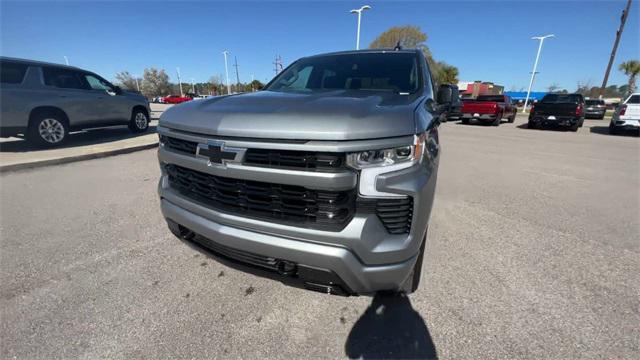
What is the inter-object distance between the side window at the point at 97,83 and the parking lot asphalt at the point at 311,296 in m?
4.70

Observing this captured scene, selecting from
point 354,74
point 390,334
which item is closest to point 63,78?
point 354,74

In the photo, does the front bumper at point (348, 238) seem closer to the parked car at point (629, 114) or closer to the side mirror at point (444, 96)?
the side mirror at point (444, 96)

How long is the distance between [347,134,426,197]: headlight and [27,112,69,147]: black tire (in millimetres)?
8075

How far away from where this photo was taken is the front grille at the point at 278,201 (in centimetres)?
147

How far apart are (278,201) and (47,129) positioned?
7.82 metres

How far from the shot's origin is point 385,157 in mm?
1458

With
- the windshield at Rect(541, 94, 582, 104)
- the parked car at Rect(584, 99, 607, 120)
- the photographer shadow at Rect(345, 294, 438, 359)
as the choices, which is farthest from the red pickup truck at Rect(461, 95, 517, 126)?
the photographer shadow at Rect(345, 294, 438, 359)

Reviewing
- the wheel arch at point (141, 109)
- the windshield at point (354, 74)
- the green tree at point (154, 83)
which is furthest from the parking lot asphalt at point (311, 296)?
the green tree at point (154, 83)

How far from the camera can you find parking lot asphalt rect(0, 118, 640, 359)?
1.74 meters

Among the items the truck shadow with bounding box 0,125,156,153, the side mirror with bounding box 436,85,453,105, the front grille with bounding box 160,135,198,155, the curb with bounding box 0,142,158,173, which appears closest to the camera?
the front grille with bounding box 160,135,198,155

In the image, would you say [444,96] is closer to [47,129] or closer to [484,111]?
[47,129]

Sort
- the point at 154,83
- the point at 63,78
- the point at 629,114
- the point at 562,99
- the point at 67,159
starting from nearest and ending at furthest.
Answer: the point at 67,159, the point at 63,78, the point at 629,114, the point at 562,99, the point at 154,83

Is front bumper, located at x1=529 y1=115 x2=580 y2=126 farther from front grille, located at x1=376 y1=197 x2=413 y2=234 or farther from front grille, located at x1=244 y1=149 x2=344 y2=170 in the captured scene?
front grille, located at x1=244 y1=149 x2=344 y2=170

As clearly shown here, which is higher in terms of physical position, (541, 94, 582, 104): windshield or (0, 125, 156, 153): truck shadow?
(541, 94, 582, 104): windshield
